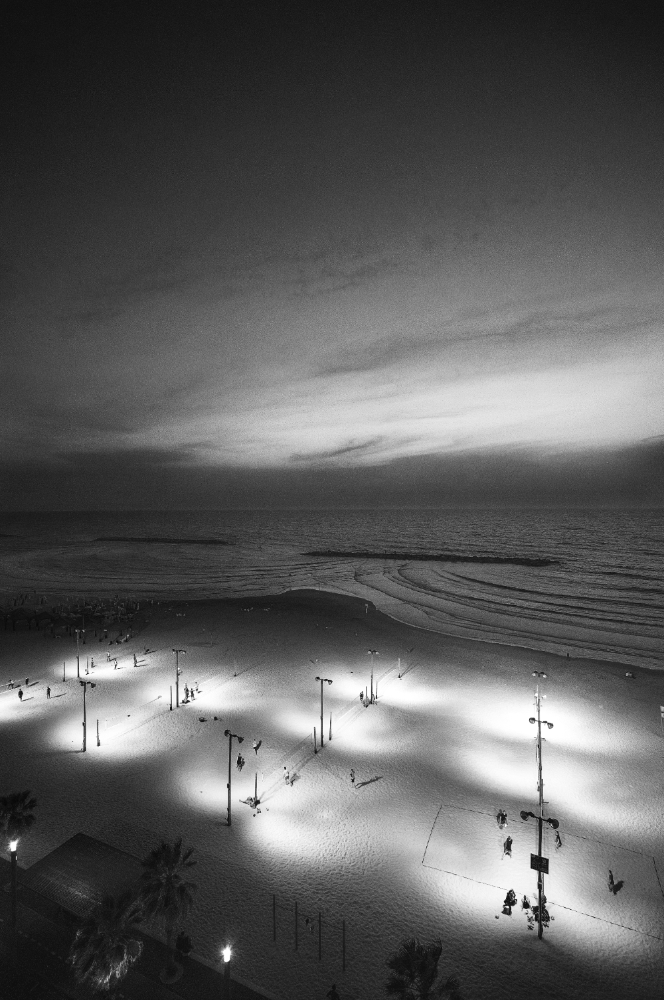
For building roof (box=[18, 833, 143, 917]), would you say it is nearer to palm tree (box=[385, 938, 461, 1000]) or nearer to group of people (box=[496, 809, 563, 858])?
palm tree (box=[385, 938, 461, 1000])

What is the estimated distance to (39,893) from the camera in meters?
21.6

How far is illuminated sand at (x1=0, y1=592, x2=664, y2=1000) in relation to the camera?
20.4 meters

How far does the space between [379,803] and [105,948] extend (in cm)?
1779

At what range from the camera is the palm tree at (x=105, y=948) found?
15320 millimetres

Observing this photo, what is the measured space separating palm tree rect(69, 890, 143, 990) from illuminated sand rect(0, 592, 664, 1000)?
5.34 m

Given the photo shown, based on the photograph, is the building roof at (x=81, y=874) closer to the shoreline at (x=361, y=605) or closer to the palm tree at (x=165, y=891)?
the palm tree at (x=165, y=891)

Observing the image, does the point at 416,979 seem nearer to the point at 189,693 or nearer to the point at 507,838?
the point at 507,838

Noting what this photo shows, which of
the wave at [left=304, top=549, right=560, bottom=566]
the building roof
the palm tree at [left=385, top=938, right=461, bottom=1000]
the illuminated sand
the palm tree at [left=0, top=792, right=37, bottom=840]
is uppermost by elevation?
the palm tree at [left=0, top=792, right=37, bottom=840]

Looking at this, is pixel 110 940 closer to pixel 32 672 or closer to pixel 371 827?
pixel 371 827

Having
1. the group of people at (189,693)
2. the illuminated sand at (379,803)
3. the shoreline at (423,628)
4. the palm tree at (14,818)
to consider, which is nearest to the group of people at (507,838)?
the illuminated sand at (379,803)

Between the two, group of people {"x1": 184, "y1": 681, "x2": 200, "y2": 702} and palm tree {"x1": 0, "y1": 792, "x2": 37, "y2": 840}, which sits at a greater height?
palm tree {"x1": 0, "y1": 792, "x2": 37, "y2": 840}

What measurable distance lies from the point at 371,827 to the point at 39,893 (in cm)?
1576

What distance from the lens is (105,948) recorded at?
15.4 meters

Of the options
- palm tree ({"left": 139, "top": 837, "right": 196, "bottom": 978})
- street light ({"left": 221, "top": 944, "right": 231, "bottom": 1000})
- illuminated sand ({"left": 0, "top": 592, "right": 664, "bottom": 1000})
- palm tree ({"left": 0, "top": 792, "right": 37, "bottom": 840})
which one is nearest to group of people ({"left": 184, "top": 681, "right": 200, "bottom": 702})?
illuminated sand ({"left": 0, "top": 592, "right": 664, "bottom": 1000})
